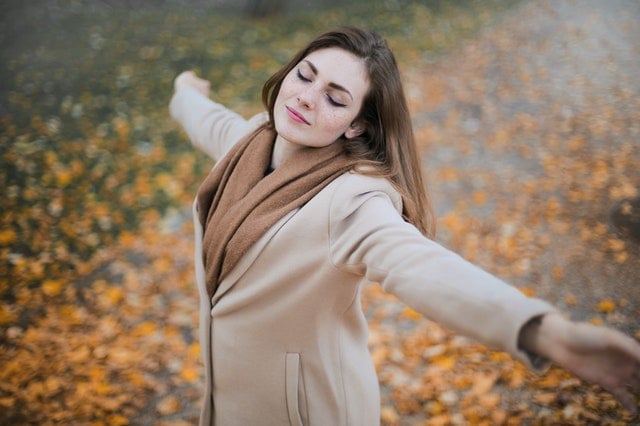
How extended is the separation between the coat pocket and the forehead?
86cm

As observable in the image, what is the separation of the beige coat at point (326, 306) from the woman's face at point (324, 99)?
18 cm

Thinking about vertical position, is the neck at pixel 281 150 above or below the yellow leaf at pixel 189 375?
above

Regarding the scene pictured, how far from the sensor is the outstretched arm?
0.97 meters

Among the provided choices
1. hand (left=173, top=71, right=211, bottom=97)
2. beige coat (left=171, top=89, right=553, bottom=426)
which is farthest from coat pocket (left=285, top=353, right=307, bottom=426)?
hand (left=173, top=71, right=211, bottom=97)

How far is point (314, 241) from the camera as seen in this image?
149cm

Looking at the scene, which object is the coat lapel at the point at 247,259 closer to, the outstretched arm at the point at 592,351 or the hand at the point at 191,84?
the outstretched arm at the point at 592,351

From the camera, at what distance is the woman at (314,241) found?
1.42 metres

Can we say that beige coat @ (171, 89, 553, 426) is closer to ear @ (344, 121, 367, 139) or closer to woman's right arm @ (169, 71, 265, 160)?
ear @ (344, 121, 367, 139)

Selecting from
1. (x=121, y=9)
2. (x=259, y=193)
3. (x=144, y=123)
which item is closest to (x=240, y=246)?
(x=259, y=193)

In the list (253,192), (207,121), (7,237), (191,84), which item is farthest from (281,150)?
(7,237)

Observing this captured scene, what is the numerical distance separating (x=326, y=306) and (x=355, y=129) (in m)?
0.56

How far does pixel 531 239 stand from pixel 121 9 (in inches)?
239

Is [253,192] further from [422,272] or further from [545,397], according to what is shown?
[545,397]

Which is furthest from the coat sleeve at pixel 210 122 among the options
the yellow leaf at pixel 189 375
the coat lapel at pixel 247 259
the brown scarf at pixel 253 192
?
the yellow leaf at pixel 189 375
